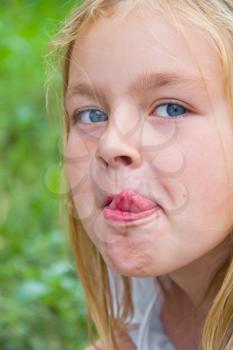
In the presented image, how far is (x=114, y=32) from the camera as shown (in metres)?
1.31

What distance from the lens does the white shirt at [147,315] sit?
1.69 meters

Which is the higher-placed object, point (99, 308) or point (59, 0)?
Answer: point (59, 0)

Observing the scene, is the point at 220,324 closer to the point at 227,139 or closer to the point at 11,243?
the point at 227,139

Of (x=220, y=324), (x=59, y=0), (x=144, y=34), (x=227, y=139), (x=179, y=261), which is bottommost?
(x=220, y=324)

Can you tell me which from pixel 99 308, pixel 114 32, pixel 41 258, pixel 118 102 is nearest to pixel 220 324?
pixel 99 308

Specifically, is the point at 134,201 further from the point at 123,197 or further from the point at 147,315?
the point at 147,315

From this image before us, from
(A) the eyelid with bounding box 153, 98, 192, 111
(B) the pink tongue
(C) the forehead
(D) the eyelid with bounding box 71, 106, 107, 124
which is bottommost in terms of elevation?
(B) the pink tongue

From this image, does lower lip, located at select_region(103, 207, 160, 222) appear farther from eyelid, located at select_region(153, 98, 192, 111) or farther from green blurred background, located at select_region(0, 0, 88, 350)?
green blurred background, located at select_region(0, 0, 88, 350)

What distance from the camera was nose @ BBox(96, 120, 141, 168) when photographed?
1.27 metres

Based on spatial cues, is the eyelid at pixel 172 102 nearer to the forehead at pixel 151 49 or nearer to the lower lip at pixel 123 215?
the forehead at pixel 151 49

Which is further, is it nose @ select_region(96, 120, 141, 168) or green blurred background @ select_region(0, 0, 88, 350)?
green blurred background @ select_region(0, 0, 88, 350)

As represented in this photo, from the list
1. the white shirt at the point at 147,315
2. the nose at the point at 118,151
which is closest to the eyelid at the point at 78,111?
the nose at the point at 118,151

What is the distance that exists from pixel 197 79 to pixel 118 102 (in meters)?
0.13

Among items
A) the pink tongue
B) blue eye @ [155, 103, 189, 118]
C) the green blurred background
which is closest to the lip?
the pink tongue
